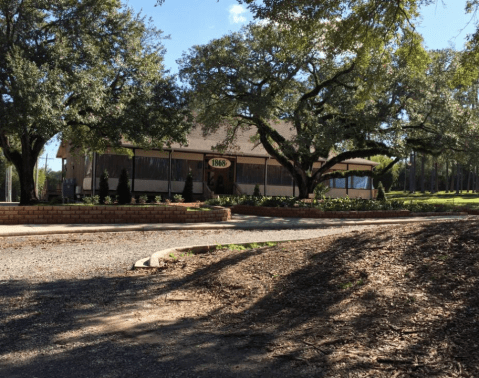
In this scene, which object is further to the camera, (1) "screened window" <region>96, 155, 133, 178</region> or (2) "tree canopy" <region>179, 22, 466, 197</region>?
(1) "screened window" <region>96, 155, 133, 178</region>

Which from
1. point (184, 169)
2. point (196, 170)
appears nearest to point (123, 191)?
point (184, 169)

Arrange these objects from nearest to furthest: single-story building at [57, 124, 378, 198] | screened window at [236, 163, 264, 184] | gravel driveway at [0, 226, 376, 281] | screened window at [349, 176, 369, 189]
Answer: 1. gravel driveway at [0, 226, 376, 281]
2. single-story building at [57, 124, 378, 198]
3. screened window at [236, 163, 264, 184]
4. screened window at [349, 176, 369, 189]

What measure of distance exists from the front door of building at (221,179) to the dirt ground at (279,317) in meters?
26.8

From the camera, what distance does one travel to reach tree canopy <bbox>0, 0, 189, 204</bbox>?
15672 mm

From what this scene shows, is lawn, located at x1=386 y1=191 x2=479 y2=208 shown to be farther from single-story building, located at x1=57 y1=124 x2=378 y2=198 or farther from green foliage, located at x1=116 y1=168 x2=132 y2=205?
green foliage, located at x1=116 y1=168 x2=132 y2=205

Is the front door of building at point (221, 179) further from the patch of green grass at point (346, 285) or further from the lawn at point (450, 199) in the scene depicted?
the patch of green grass at point (346, 285)

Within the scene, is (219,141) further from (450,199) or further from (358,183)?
(450,199)

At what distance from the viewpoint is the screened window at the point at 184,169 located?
30.6m

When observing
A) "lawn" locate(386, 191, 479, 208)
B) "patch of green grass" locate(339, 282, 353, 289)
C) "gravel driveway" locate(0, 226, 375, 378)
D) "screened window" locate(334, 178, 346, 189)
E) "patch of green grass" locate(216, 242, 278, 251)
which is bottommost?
"gravel driveway" locate(0, 226, 375, 378)

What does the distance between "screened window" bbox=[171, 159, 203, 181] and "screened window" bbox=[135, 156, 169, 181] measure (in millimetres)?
576

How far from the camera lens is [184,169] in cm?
3094

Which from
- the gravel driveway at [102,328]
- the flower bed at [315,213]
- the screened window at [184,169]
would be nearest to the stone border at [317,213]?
the flower bed at [315,213]

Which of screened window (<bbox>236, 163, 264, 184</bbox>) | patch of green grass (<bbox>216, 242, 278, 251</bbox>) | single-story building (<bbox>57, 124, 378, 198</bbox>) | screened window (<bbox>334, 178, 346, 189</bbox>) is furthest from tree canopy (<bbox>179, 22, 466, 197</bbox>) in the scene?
screened window (<bbox>334, 178, 346, 189</bbox>)

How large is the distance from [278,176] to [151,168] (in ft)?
33.6
